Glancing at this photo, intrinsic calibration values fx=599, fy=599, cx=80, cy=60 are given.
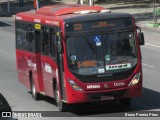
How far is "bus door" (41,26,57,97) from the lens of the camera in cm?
1605

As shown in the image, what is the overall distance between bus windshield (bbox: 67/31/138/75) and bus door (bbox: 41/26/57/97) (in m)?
0.82

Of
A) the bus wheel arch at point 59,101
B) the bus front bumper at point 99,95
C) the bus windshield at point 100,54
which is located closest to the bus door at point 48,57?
the bus wheel arch at point 59,101

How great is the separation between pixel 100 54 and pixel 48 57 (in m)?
1.85

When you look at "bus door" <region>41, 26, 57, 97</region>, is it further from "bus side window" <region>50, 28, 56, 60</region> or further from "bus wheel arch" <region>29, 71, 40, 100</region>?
"bus wheel arch" <region>29, 71, 40, 100</region>

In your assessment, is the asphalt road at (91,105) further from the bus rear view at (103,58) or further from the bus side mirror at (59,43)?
the bus side mirror at (59,43)

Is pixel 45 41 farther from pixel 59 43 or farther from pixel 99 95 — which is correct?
pixel 99 95

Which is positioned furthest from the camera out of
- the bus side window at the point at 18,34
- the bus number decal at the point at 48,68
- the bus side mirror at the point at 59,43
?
the bus side window at the point at 18,34

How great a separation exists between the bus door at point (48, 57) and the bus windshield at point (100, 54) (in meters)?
0.82

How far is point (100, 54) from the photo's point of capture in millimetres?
15289

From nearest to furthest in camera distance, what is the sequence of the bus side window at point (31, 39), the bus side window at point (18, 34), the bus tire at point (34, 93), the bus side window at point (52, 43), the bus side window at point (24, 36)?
1. the bus side window at point (52, 43)
2. the bus side window at point (31, 39)
3. the bus tire at point (34, 93)
4. the bus side window at point (24, 36)
5. the bus side window at point (18, 34)

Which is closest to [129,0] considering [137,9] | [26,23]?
[137,9]

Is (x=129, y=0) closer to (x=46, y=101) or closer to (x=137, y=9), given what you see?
(x=137, y=9)

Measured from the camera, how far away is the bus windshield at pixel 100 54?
1517cm

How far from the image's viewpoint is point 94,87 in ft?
49.2
